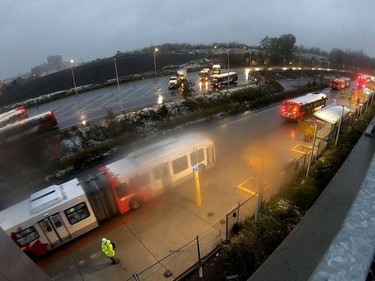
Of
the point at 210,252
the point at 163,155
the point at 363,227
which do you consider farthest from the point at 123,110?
the point at 363,227

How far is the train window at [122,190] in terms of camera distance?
13.7 metres

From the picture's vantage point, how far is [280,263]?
24.7 ft

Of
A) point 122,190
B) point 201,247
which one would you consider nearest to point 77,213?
point 122,190

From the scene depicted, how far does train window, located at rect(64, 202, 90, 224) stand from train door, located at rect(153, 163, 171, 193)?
4.03 metres

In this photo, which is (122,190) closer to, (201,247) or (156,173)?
(156,173)

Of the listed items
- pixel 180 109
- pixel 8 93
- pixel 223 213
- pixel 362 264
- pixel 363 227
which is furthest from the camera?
pixel 8 93

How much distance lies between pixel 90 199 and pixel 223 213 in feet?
23.0

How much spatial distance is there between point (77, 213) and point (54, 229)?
1182 millimetres

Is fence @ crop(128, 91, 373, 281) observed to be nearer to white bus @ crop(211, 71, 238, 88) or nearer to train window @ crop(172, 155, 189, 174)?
train window @ crop(172, 155, 189, 174)

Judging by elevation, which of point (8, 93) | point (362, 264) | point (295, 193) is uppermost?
point (362, 264)

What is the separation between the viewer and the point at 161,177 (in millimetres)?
15164

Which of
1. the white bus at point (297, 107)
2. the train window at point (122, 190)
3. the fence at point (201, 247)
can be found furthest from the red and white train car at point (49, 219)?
the white bus at point (297, 107)

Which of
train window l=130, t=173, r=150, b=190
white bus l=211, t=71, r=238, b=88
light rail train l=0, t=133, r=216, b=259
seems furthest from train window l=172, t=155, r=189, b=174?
white bus l=211, t=71, r=238, b=88

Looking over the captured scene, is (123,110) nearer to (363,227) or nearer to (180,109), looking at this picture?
(180,109)
